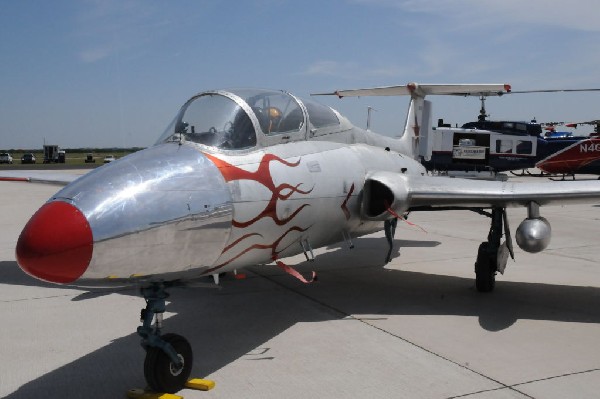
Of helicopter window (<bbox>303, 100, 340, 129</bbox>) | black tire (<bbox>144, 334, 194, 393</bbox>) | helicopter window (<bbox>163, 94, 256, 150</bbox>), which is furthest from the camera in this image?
helicopter window (<bbox>303, 100, 340, 129</bbox>)

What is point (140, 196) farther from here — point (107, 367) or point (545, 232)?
point (545, 232)

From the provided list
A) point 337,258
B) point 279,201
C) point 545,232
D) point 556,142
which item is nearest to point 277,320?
point 279,201

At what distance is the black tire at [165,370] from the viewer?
4.37m

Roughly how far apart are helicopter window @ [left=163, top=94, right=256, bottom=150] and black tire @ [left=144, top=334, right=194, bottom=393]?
1.78 metres

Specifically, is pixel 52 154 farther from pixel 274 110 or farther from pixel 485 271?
pixel 274 110

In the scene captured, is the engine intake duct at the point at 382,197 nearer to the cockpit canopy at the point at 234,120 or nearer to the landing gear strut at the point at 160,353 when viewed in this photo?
the cockpit canopy at the point at 234,120

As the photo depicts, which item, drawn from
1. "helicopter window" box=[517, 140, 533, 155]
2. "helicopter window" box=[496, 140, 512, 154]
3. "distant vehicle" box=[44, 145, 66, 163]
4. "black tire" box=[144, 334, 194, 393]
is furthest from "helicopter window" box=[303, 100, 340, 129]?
"distant vehicle" box=[44, 145, 66, 163]

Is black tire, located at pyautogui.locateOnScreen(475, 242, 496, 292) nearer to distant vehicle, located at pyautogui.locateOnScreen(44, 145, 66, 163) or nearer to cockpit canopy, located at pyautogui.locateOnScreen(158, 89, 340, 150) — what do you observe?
cockpit canopy, located at pyautogui.locateOnScreen(158, 89, 340, 150)

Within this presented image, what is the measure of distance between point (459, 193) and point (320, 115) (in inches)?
83.1

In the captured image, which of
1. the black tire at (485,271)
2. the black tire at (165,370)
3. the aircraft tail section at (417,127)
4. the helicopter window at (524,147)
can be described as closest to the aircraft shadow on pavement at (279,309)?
the black tire at (485,271)

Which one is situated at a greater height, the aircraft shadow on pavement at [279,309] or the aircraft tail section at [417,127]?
the aircraft tail section at [417,127]

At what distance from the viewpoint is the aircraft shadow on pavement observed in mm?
4935

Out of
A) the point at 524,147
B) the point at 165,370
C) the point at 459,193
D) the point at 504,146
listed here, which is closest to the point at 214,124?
the point at 165,370

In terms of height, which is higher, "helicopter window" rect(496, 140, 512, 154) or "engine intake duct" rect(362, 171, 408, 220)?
"helicopter window" rect(496, 140, 512, 154)
